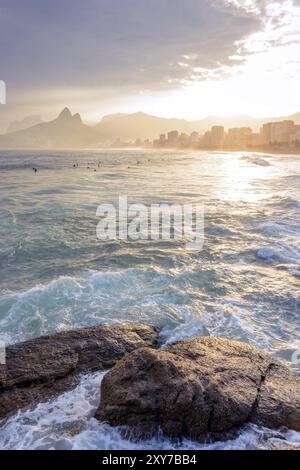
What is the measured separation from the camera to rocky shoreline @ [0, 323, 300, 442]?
4.66 metres

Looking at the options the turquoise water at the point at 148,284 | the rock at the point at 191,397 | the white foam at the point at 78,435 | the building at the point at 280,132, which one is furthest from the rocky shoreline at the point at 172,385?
the building at the point at 280,132

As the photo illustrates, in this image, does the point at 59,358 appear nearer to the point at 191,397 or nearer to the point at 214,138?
the point at 191,397

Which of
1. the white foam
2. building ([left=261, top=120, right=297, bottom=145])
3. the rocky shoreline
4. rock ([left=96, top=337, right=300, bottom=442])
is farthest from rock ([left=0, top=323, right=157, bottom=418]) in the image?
building ([left=261, top=120, right=297, bottom=145])

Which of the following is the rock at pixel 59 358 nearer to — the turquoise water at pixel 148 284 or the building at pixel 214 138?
the turquoise water at pixel 148 284

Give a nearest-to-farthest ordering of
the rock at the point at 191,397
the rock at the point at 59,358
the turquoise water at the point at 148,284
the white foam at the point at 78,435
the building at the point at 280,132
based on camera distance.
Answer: the white foam at the point at 78,435 < the rock at the point at 191,397 < the rock at the point at 59,358 < the turquoise water at the point at 148,284 < the building at the point at 280,132

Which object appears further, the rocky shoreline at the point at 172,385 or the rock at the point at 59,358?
the rock at the point at 59,358

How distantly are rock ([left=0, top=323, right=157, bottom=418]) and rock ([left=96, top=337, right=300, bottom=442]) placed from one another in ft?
3.38

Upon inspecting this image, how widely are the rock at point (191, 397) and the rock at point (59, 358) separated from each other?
1.03 metres

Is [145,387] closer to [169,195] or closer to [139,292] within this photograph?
[139,292]

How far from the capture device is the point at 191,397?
185 inches

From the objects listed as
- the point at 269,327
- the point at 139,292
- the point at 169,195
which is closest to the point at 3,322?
the point at 139,292

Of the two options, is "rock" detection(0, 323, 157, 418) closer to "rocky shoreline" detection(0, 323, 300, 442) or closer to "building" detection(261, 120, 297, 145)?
"rocky shoreline" detection(0, 323, 300, 442)

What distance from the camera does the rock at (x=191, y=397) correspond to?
464cm
